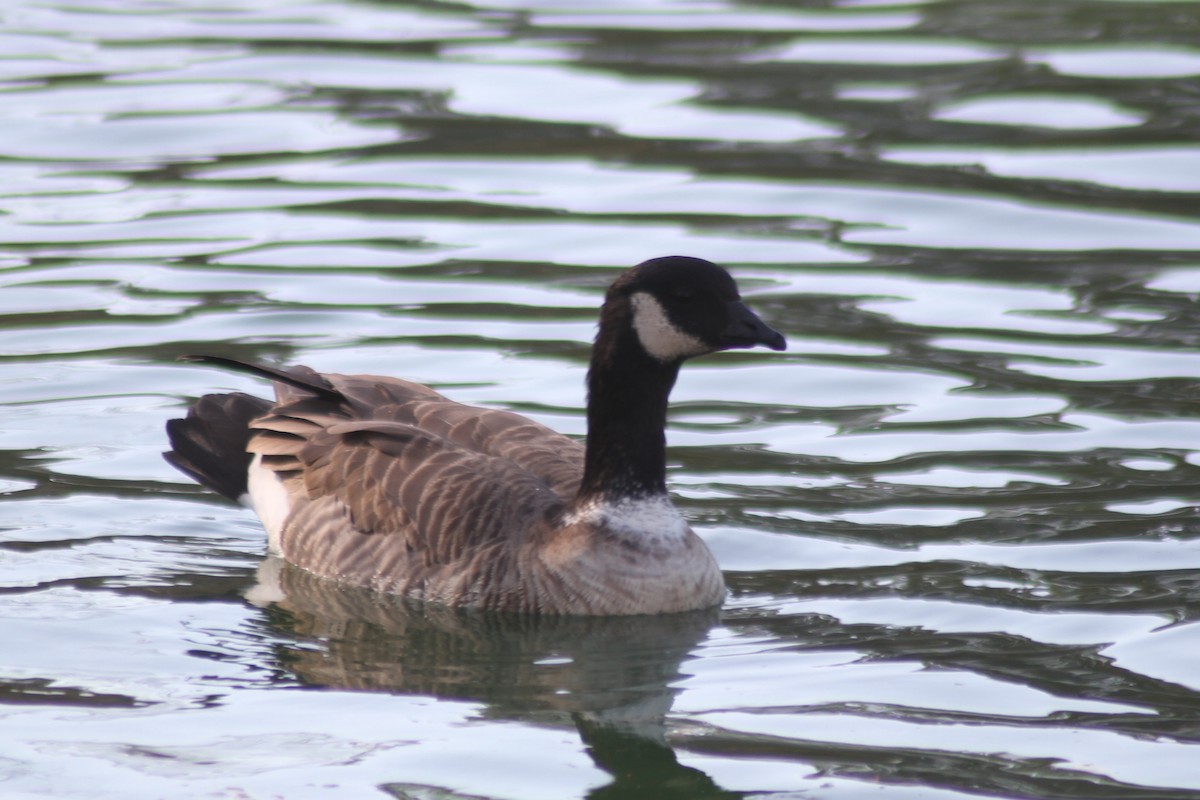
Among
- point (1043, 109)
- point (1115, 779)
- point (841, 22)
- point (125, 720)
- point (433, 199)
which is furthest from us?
point (841, 22)

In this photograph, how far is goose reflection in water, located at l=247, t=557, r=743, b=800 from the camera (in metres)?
7.84

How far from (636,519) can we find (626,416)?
1.58 ft

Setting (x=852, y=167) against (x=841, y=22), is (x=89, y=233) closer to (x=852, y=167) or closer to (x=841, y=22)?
(x=852, y=167)

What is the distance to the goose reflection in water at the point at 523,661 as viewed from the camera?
7.84 metres

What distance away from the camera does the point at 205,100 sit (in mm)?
19281

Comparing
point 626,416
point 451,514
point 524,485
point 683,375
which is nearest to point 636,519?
point 626,416

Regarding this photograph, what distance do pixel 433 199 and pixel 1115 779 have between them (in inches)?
400

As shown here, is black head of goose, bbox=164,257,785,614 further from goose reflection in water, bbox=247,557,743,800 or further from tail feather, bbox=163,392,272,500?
tail feather, bbox=163,392,272,500

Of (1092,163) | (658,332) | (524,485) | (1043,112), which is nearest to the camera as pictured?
(658,332)

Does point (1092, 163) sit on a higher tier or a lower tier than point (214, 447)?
higher

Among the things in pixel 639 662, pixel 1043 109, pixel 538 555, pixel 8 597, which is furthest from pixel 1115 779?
pixel 1043 109

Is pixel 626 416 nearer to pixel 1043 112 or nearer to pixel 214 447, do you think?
pixel 214 447

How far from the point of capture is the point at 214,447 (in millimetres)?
10961

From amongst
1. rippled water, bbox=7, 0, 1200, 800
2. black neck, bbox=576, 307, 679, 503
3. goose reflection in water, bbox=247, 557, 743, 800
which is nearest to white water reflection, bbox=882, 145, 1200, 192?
rippled water, bbox=7, 0, 1200, 800
